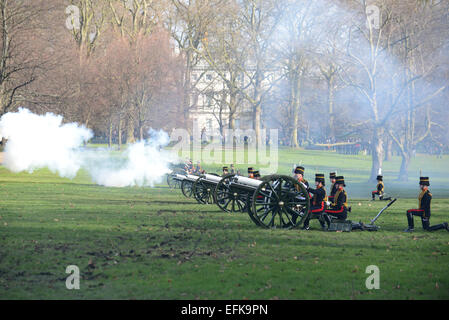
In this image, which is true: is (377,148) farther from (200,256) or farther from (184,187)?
(200,256)

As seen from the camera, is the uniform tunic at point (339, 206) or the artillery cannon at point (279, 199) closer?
the artillery cannon at point (279, 199)

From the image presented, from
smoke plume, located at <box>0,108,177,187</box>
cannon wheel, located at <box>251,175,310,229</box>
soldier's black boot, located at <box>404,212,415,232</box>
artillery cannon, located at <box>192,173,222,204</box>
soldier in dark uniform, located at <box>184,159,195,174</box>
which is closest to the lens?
cannon wheel, located at <box>251,175,310,229</box>

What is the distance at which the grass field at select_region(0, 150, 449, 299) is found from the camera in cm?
831

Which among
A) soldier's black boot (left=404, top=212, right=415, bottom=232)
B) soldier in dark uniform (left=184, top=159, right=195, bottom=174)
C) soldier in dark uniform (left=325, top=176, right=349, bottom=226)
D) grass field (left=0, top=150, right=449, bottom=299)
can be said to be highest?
soldier in dark uniform (left=184, top=159, right=195, bottom=174)

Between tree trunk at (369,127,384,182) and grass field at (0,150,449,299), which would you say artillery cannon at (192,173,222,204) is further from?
tree trunk at (369,127,384,182)

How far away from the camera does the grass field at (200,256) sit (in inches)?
327

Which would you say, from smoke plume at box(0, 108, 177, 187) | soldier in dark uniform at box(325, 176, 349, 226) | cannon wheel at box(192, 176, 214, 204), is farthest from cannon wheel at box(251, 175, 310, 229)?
smoke plume at box(0, 108, 177, 187)

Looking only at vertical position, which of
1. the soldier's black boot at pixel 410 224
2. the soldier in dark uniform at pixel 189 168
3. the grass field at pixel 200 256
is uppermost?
the soldier in dark uniform at pixel 189 168

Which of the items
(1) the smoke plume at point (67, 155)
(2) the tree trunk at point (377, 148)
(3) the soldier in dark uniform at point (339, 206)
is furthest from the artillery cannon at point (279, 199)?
(2) the tree trunk at point (377, 148)

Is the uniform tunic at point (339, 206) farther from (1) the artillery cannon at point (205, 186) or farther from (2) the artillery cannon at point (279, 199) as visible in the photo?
(1) the artillery cannon at point (205, 186)

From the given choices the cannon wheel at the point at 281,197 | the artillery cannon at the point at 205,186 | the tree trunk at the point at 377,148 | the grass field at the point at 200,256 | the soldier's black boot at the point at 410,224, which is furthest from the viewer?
the tree trunk at the point at 377,148

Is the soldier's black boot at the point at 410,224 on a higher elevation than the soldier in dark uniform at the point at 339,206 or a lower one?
lower

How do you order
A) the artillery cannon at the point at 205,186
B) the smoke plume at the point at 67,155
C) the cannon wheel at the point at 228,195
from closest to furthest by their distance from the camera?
the cannon wheel at the point at 228,195 < the artillery cannon at the point at 205,186 < the smoke plume at the point at 67,155
